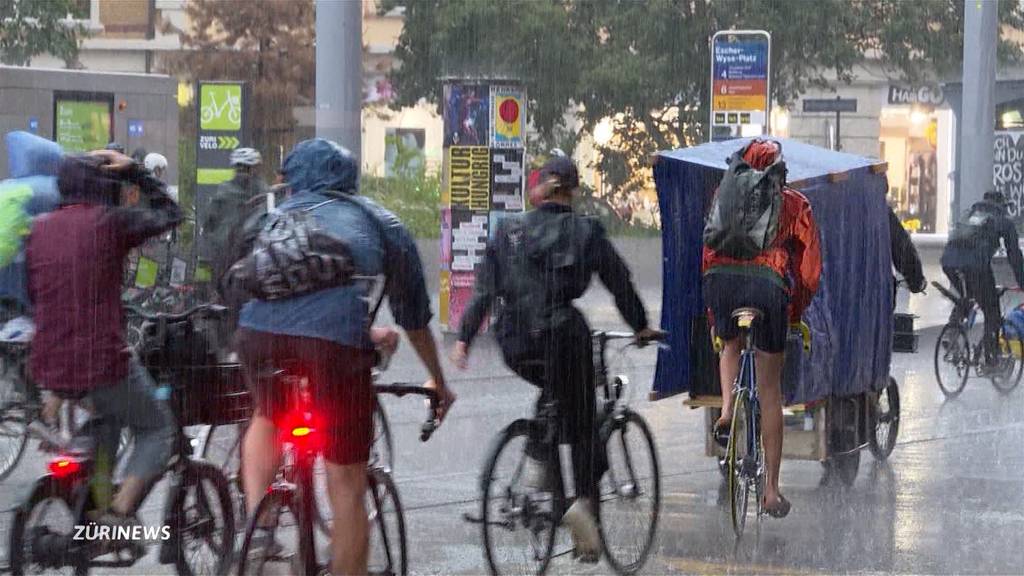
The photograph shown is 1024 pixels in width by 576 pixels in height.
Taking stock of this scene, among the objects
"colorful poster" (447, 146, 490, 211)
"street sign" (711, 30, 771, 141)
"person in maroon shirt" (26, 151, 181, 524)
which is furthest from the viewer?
"colorful poster" (447, 146, 490, 211)

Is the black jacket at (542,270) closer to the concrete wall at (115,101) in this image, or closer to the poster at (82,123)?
the concrete wall at (115,101)

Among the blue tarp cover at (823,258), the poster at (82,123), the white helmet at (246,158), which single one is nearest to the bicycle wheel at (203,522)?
the blue tarp cover at (823,258)

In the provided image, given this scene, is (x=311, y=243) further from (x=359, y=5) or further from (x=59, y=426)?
(x=359, y=5)

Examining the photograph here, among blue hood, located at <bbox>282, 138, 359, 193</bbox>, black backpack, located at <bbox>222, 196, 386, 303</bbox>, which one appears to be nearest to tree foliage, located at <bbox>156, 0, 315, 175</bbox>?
blue hood, located at <bbox>282, 138, 359, 193</bbox>

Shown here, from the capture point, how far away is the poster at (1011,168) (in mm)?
24406

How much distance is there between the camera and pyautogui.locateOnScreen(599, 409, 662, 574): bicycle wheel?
292 inches

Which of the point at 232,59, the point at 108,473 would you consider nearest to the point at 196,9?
the point at 232,59

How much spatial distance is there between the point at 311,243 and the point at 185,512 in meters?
1.61

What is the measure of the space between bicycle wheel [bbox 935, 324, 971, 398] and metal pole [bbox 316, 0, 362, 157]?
5.01 metres

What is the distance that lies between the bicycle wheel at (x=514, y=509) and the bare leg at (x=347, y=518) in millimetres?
1408

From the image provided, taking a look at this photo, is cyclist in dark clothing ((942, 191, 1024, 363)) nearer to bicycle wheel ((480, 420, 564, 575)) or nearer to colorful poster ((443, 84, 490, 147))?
colorful poster ((443, 84, 490, 147))

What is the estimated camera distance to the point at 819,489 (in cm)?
988

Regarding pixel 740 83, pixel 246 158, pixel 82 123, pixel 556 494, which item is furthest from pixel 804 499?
pixel 82 123

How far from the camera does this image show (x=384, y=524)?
6.08m
